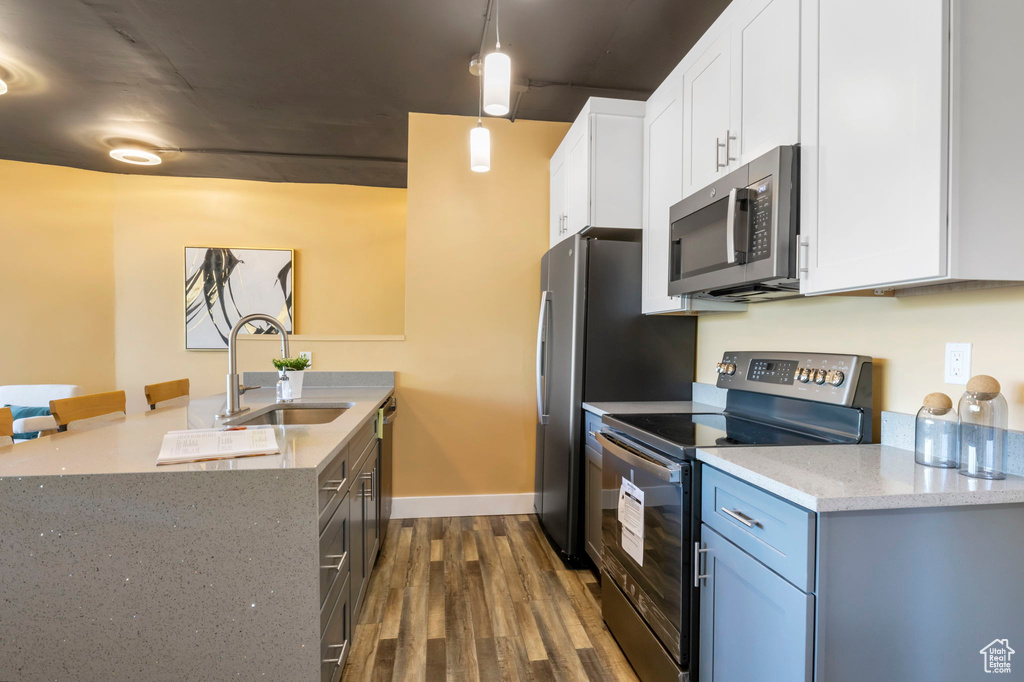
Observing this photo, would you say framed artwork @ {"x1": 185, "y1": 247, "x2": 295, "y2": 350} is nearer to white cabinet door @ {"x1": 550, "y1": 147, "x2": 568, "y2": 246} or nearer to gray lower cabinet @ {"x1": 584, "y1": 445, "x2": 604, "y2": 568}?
white cabinet door @ {"x1": 550, "y1": 147, "x2": 568, "y2": 246}

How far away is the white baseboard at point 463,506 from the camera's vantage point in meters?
3.50

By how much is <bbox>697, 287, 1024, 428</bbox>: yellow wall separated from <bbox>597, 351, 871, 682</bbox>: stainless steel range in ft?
0.34

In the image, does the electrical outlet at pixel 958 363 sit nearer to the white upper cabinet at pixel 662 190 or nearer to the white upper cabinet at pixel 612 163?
the white upper cabinet at pixel 662 190

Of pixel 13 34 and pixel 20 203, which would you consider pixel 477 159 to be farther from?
pixel 20 203

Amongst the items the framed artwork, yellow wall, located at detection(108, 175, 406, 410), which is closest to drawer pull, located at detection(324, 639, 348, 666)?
yellow wall, located at detection(108, 175, 406, 410)

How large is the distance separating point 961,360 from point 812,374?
410mm

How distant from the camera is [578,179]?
2.91 metres

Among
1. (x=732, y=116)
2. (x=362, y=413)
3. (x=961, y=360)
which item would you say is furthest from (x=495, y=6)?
(x=961, y=360)

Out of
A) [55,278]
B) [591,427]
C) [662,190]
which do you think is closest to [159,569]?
[591,427]

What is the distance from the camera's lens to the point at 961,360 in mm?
1396

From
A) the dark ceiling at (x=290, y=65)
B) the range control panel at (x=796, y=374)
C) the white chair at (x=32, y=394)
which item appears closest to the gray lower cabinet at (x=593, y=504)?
the range control panel at (x=796, y=374)

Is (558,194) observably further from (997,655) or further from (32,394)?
(32,394)

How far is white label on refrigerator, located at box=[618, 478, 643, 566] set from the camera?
180cm

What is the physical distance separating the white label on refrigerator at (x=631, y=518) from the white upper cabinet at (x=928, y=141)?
3.08 feet
